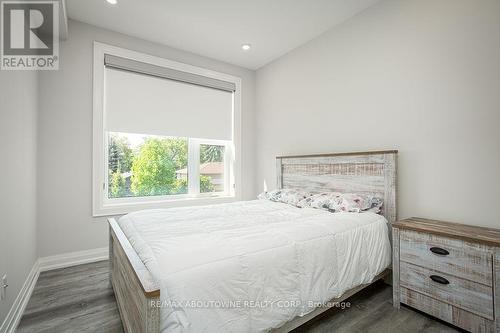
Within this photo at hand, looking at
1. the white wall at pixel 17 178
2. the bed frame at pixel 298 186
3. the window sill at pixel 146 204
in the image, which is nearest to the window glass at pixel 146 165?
the window sill at pixel 146 204

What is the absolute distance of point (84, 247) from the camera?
9.22 ft

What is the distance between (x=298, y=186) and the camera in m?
3.27

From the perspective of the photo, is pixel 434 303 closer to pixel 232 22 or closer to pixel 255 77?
pixel 232 22

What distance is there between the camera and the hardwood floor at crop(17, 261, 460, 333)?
1636 millimetres

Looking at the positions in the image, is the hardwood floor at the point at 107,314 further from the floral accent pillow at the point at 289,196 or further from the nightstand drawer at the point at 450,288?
the floral accent pillow at the point at 289,196

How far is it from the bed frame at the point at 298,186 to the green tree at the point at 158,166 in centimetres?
113

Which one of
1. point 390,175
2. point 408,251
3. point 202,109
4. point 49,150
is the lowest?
point 408,251

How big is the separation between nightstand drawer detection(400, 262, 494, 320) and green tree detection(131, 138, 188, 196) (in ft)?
9.55

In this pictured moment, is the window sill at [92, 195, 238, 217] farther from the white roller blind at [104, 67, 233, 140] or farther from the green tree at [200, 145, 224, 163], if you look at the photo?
the white roller blind at [104, 67, 233, 140]

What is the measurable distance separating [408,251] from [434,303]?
14.3 inches

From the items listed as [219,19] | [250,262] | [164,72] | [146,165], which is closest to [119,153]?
[146,165]

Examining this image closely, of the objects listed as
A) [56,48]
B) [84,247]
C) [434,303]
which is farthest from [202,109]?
[434,303]

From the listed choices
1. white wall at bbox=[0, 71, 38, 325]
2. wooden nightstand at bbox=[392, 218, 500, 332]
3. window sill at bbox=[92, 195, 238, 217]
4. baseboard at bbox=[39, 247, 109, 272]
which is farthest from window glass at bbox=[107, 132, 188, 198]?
wooden nightstand at bbox=[392, 218, 500, 332]

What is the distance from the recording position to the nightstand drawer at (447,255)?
4.89ft
